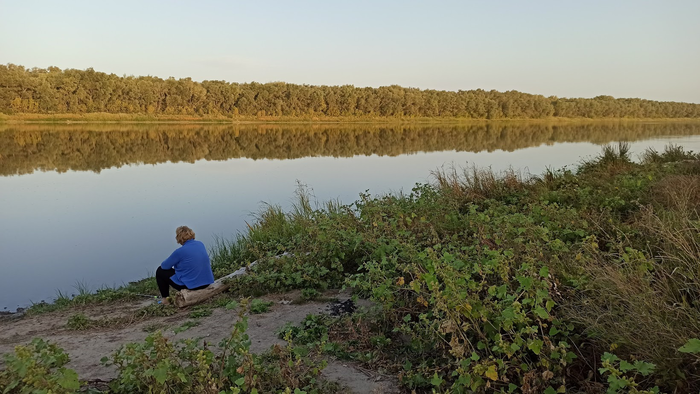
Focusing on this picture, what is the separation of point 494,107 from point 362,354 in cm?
8271

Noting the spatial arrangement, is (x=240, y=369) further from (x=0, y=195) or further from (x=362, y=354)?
(x=0, y=195)

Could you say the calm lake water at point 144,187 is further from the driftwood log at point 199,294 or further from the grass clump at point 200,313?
the grass clump at point 200,313

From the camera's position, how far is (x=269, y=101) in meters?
65.8

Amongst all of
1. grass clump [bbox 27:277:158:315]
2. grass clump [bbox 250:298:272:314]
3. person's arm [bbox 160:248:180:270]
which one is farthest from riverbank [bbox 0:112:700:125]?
grass clump [bbox 250:298:272:314]

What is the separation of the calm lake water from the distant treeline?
17687 mm

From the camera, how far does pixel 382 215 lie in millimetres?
6941

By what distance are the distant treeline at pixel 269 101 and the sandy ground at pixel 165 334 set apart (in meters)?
51.2

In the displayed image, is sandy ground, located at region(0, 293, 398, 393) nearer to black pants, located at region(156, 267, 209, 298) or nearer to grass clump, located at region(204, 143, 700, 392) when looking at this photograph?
grass clump, located at region(204, 143, 700, 392)

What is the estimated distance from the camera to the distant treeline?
48.5 m

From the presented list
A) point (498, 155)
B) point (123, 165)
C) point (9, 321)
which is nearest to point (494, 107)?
point (498, 155)

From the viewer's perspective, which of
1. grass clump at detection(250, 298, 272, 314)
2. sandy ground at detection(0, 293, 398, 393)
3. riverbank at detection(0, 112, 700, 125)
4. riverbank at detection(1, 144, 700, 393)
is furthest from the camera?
riverbank at detection(0, 112, 700, 125)

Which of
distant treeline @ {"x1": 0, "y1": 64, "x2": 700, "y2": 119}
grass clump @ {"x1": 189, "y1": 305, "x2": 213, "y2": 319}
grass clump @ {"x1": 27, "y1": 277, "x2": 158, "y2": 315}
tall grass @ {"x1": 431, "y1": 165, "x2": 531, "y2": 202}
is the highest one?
distant treeline @ {"x1": 0, "y1": 64, "x2": 700, "y2": 119}

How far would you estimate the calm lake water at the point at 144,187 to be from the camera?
9.20m

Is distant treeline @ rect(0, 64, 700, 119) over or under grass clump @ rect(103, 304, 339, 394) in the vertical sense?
over
